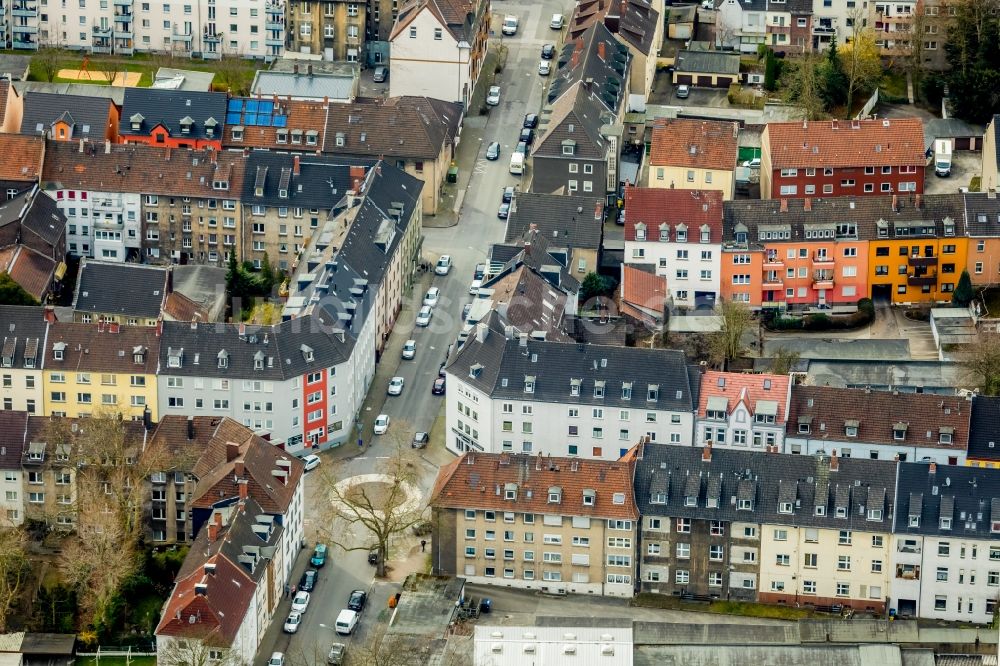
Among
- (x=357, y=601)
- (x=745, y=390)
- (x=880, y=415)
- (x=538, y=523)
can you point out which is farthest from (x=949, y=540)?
(x=357, y=601)

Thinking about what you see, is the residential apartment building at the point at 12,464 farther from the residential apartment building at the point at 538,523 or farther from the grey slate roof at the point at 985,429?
the grey slate roof at the point at 985,429

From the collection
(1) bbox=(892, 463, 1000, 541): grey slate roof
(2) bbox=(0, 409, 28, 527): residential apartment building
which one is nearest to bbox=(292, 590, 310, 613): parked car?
(2) bbox=(0, 409, 28, 527): residential apartment building

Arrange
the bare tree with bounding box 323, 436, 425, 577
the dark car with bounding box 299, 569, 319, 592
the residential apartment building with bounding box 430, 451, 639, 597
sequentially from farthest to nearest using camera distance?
the bare tree with bounding box 323, 436, 425, 577
the dark car with bounding box 299, 569, 319, 592
the residential apartment building with bounding box 430, 451, 639, 597

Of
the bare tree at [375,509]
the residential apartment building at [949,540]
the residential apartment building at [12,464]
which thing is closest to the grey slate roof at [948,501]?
the residential apartment building at [949,540]

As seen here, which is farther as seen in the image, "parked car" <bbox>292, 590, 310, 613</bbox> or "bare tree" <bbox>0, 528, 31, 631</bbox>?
"parked car" <bbox>292, 590, 310, 613</bbox>

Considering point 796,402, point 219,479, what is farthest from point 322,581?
point 796,402

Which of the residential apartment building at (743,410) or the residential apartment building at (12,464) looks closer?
the residential apartment building at (12,464)

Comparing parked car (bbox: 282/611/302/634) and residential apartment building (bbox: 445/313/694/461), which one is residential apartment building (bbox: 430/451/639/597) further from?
residential apartment building (bbox: 445/313/694/461)
